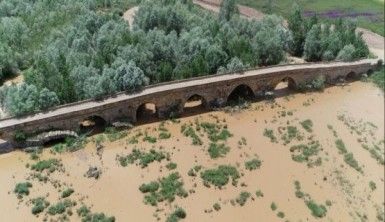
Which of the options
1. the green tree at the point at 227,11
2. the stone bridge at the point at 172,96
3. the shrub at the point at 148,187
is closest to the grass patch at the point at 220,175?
the shrub at the point at 148,187

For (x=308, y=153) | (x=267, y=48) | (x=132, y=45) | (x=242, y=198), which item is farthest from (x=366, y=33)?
(x=242, y=198)

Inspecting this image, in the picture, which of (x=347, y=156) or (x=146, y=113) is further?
(x=146, y=113)

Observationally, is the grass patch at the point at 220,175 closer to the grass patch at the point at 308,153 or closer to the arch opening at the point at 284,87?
the grass patch at the point at 308,153

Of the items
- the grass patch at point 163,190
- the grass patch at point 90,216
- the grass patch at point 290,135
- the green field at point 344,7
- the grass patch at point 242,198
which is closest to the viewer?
the grass patch at point 90,216

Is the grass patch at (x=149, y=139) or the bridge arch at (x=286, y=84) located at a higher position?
the grass patch at (x=149, y=139)

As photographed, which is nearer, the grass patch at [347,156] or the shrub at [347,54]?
the grass patch at [347,156]

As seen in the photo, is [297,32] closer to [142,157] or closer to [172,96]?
[172,96]

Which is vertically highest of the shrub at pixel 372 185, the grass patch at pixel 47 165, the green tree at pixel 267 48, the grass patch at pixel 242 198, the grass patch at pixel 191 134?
the green tree at pixel 267 48
